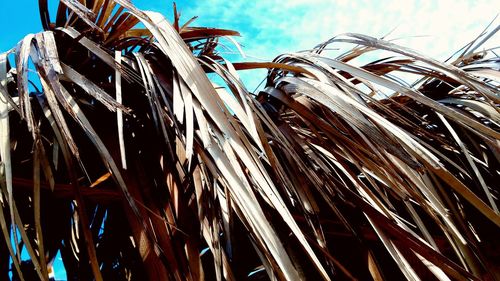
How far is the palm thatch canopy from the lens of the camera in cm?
73

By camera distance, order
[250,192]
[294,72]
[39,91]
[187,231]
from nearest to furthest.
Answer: [250,192] → [187,231] → [39,91] → [294,72]

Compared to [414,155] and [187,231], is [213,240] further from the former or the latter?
[414,155]

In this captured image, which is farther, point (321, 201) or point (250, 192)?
point (321, 201)

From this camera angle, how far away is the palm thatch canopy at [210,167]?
0.73m

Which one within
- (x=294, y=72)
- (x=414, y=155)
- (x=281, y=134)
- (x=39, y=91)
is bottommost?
(x=414, y=155)

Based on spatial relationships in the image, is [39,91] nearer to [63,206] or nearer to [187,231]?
[63,206]

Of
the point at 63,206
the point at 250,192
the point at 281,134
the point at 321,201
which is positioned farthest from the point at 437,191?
the point at 63,206

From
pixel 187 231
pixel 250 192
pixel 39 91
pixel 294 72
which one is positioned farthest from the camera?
pixel 294 72

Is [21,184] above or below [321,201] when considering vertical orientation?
above

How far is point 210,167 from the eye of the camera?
0.75 meters

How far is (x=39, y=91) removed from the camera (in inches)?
36.1

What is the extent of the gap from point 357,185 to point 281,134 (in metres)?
0.14

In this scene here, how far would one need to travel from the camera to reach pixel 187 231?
2.63 feet

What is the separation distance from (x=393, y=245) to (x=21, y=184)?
56 centimetres
